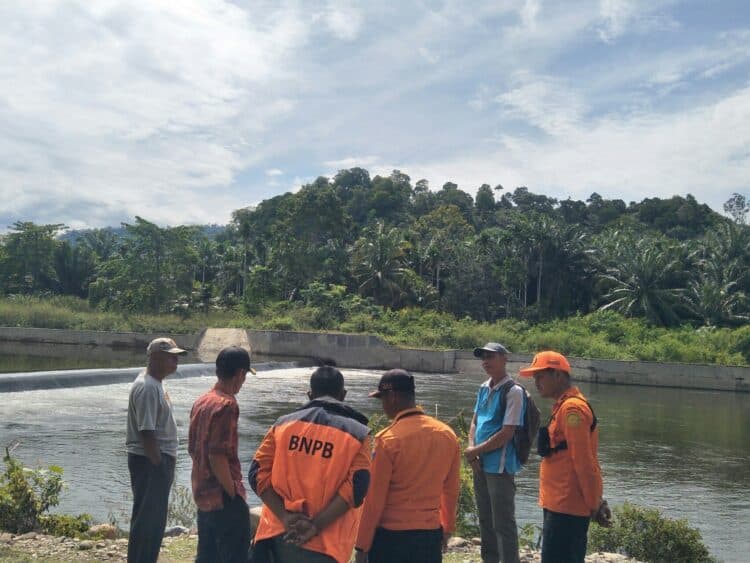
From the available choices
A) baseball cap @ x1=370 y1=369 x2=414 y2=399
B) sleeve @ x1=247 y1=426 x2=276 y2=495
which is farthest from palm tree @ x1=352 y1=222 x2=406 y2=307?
sleeve @ x1=247 y1=426 x2=276 y2=495

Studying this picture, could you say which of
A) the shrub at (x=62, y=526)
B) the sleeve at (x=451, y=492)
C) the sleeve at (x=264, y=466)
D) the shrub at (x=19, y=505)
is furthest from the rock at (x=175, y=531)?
the sleeve at (x=264, y=466)

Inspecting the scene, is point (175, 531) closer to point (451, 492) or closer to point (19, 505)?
point (19, 505)

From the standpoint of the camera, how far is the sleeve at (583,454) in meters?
3.51

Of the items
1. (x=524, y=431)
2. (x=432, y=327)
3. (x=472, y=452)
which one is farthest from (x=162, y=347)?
(x=432, y=327)

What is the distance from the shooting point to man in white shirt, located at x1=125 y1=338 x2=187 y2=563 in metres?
3.78

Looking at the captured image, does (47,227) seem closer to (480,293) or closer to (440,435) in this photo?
(480,293)

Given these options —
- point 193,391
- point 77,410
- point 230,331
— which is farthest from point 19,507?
point 230,331

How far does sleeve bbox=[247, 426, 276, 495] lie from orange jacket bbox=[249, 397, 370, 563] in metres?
0.06

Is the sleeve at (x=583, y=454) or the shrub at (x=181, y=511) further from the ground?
the sleeve at (x=583, y=454)

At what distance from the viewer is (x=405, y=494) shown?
118 inches

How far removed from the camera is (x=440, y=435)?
3.04 metres

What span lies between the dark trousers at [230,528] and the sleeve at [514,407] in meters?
1.66

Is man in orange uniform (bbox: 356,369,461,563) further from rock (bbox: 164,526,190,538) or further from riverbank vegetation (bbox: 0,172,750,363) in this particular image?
riverbank vegetation (bbox: 0,172,750,363)

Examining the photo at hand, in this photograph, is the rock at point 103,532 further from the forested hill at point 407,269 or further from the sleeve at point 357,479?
the forested hill at point 407,269
